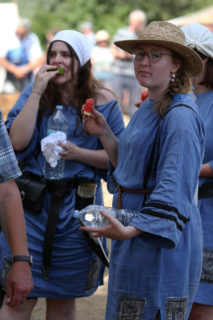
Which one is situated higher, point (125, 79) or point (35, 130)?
point (35, 130)

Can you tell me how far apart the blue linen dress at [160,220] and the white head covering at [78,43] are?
1.08 metres

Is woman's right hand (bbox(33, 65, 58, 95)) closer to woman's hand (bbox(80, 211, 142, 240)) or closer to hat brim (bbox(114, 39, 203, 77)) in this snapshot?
hat brim (bbox(114, 39, 203, 77))

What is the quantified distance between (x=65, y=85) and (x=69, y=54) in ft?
0.67

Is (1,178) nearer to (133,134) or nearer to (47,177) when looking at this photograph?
(133,134)

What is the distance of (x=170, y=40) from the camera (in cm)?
265

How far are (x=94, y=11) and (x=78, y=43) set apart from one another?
3037cm

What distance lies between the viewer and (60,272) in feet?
12.4

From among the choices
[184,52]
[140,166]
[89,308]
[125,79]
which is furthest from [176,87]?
[125,79]

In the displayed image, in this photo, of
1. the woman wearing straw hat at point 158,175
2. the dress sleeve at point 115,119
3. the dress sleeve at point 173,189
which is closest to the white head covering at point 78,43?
the dress sleeve at point 115,119

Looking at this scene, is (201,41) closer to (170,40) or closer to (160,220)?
(170,40)

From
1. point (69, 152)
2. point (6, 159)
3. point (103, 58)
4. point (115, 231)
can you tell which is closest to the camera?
point (115, 231)

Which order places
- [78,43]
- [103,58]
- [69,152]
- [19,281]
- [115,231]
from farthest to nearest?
[103,58]
[78,43]
[69,152]
[19,281]
[115,231]

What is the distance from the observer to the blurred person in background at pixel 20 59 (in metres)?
12.5

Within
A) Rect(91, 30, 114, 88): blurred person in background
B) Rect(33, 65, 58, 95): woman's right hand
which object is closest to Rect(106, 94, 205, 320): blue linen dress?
Rect(33, 65, 58, 95): woman's right hand
